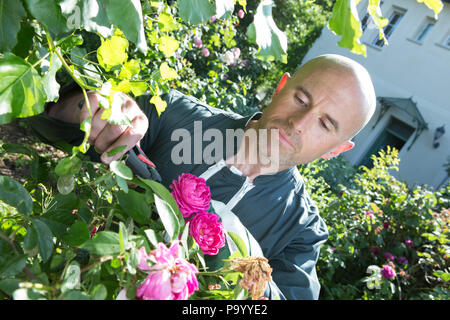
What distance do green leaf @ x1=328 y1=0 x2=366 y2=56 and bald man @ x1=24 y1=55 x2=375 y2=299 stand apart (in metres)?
0.96

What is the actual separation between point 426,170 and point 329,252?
8.98 m

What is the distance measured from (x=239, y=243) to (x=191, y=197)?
0.53ft

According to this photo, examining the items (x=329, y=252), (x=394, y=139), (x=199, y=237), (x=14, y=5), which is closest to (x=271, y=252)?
(x=199, y=237)

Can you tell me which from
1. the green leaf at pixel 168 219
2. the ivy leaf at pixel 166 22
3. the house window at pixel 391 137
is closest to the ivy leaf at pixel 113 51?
the ivy leaf at pixel 166 22

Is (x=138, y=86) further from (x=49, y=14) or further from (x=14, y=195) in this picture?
(x=14, y=195)

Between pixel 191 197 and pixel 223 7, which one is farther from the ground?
pixel 223 7

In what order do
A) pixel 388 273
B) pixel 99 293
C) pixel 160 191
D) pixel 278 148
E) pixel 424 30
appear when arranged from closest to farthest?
1. pixel 99 293
2. pixel 160 191
3. pixel 278 148
4. pixel 388 273
5. pixel 424 30

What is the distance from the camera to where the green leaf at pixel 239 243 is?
660mm

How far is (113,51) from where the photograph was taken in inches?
28.1

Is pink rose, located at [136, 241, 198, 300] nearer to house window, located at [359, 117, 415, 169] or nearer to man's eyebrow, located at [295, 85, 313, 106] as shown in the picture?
man's eyebrow, located at [295, 85, 313, 106]

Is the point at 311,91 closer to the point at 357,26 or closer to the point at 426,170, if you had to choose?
the point at 357,26

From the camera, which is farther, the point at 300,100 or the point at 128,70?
the point at 300,100

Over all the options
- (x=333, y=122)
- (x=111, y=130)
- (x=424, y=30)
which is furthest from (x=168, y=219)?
(x=424, y=30)
